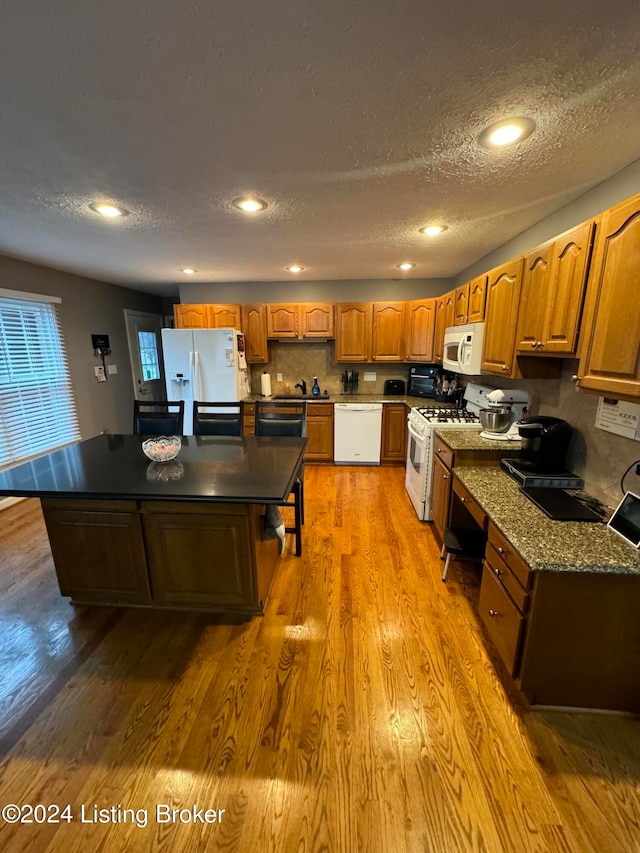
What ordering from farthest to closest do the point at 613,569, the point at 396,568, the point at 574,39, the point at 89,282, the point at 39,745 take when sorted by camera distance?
the point at 89,282 → the point at 396,568 → the point at 39,745 → the point at 613,569 → the point at 574,39

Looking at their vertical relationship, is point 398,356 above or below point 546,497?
above

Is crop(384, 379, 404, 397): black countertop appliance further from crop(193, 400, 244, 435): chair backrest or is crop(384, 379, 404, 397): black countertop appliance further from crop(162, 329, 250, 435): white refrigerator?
crop(193, 400, 244, 435): chair backrest

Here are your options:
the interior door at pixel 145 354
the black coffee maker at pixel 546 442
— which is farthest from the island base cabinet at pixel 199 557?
the interior door at pixel 145 354

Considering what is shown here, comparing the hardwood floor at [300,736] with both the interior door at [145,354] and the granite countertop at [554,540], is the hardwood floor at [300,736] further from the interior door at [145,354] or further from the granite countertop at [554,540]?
the interior door at [145,354]

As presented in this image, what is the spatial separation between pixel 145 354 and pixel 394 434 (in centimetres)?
423

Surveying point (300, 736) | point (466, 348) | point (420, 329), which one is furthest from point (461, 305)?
point (300, 736)

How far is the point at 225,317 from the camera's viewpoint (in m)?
4.47

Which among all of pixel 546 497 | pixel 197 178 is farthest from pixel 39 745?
pixel 197 178

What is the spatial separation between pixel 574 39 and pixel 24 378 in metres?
4.61

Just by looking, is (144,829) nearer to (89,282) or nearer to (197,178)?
(197,178)

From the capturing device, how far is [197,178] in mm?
1731

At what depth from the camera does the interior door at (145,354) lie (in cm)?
518

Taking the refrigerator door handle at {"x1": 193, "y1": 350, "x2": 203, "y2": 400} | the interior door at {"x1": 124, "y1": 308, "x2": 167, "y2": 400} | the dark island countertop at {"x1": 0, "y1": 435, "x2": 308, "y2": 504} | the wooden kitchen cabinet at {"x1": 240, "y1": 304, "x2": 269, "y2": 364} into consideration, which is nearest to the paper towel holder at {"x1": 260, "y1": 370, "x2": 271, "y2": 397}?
the wooden kitchen cabinet at {"x1": 240, "y1": 304, "x2": 269, "y2": 364}

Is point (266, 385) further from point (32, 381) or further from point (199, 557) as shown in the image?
point (199, 557)
